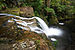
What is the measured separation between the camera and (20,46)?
3.17 metres

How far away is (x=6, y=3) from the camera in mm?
7246


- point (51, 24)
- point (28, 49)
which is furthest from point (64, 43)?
point (28, 49)

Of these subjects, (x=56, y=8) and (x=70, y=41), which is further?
(x=56, y=8)

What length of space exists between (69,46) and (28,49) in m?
4.72

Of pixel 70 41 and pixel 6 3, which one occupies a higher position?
pixel 6 3

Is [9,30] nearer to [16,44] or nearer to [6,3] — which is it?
[16,44]

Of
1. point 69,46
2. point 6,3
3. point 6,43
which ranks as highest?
point 6,3

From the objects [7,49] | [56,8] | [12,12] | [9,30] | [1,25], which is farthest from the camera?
[56,8]

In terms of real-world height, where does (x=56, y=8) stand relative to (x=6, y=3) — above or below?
below

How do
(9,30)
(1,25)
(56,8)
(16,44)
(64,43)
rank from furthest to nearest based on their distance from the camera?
(56,8)
(64,43)
(1,25)
(9,30)
(16,44)

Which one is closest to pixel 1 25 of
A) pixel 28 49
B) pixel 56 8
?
pixel 28 49

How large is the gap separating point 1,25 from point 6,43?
1513 mm

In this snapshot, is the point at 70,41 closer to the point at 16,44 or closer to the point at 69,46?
the point at 69,46

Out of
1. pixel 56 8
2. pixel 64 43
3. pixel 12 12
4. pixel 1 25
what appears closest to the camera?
pixel 1 25
